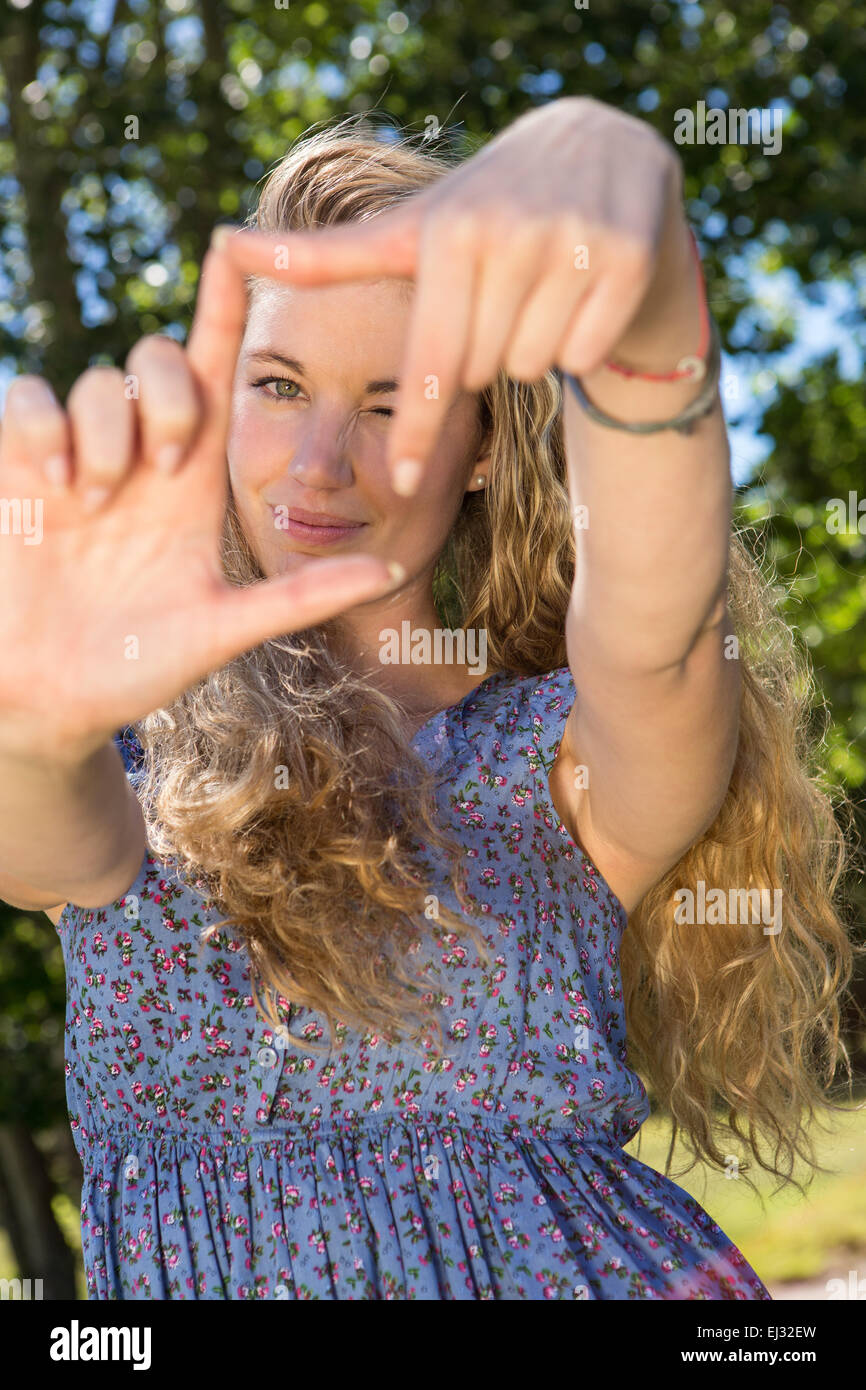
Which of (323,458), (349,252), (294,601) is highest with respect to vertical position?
(349,252)

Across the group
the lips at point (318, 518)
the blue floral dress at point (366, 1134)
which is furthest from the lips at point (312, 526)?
the blue floral dress at point (366, 1134)

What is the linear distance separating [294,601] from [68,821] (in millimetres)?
337

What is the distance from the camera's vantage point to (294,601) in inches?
35.9

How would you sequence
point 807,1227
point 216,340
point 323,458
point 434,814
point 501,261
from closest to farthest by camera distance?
1. point 501,261
2. point 216,340
3. point 434,814
4. point 323,458
5. point 807,1227

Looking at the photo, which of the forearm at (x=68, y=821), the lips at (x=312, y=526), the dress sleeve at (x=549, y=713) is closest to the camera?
the forearm at (x=68, y=821)

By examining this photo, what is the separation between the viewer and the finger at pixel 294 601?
90 centimetres

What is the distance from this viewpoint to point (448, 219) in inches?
32.3

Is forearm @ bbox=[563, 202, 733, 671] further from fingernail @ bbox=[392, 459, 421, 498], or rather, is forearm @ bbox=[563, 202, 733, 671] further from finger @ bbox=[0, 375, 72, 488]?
finger @ bbox=[0, 375, 72, 488]

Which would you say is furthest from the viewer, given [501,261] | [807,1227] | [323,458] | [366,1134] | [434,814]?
[807,1227]

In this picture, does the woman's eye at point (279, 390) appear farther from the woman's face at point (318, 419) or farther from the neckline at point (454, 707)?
the neckline at point (454, 707)

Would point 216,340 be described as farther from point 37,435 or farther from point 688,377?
point 688,377

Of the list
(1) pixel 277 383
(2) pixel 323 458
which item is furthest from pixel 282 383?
(2) pixel 323 458

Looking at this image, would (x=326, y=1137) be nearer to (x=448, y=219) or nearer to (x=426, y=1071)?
(x=426, y=1071)

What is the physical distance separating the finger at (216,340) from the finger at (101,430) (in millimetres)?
51
